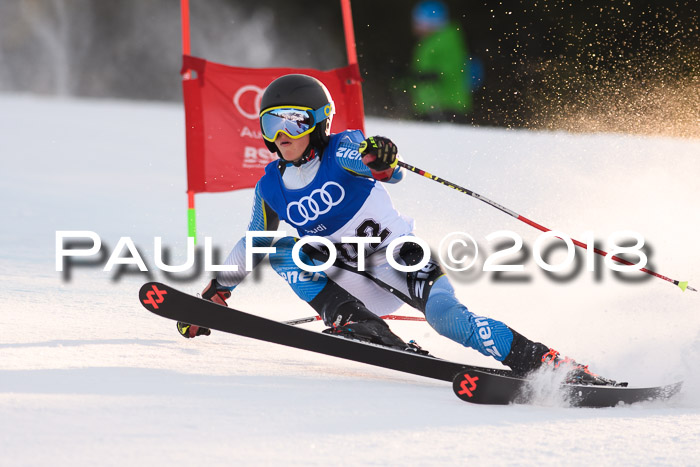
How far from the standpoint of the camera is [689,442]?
7.22 ft

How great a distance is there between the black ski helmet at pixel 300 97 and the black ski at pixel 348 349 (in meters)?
0.68

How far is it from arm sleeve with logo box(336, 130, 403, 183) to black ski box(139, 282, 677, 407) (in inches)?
23.1

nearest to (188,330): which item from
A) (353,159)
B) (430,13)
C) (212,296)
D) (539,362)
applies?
(212,296)

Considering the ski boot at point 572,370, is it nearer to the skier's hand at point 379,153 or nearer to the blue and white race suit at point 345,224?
the blue and white race suit at point 345,224

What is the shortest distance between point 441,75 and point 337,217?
7293mm

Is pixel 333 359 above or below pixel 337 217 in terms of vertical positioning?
below

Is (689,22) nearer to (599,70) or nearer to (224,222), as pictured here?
(599,70)

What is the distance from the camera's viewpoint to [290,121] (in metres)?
3.10

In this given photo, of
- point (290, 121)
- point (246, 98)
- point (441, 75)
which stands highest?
point (441, 75)

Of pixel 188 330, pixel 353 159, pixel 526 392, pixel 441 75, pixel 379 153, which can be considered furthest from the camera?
pixel 441 75

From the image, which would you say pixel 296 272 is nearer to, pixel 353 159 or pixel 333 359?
pixel 333 359

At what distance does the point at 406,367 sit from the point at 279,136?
0.94 m

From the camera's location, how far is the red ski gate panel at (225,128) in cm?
490

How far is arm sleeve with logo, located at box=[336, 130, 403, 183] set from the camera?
9.91 feet
